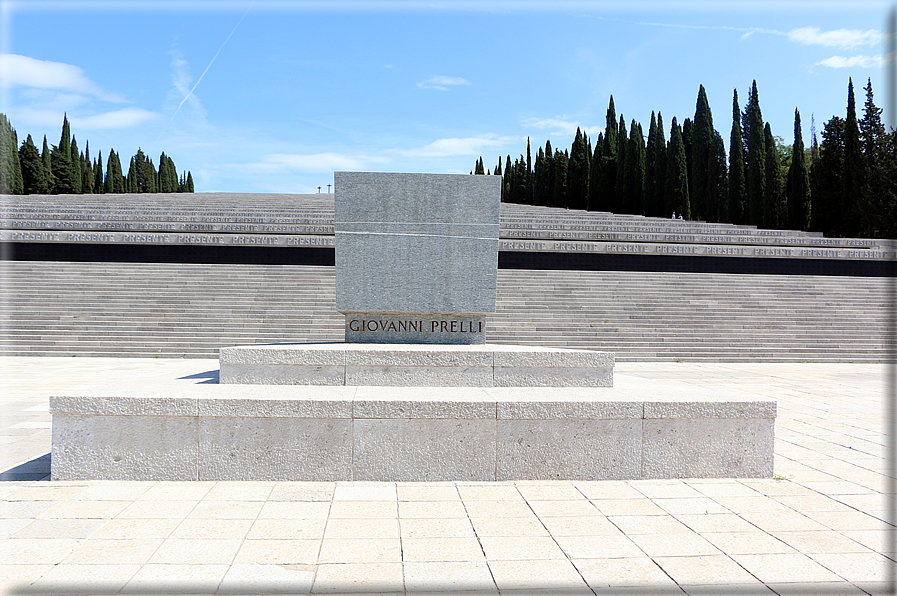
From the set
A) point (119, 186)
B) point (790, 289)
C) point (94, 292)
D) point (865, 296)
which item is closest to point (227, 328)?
point (94, 292)

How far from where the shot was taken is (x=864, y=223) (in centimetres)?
3481

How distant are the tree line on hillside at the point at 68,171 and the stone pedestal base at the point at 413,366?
53.1m

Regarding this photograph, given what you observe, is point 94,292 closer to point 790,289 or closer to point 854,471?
point 854,471

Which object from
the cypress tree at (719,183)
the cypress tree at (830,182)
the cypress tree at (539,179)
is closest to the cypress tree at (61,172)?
the cypress tree at (539,179)

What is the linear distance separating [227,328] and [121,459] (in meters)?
11.3

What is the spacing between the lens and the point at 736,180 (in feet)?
144

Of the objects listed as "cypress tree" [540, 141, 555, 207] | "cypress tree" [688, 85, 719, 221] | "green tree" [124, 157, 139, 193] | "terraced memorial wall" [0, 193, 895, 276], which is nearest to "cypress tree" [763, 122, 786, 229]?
"cypress tree" [688, 85, 719, 221]

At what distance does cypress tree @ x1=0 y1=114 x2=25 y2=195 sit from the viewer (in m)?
46.9

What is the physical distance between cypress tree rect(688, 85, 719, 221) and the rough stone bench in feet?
148

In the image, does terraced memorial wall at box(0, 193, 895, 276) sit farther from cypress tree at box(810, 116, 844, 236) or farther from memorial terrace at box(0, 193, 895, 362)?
cypress tree at box(810, 116, 844, 236)

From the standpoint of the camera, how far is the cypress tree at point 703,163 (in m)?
45.4

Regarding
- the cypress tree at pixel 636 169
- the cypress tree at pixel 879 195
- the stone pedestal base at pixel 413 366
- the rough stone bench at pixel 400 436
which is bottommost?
the rough stone bench at pixel 400 436

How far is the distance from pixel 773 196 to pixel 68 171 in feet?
231

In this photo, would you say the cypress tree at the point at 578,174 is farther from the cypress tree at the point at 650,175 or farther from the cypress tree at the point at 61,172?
the cypress tree at the point at 61,172
